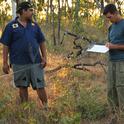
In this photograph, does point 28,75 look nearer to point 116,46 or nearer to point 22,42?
point 22,42

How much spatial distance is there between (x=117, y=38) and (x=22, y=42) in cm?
132

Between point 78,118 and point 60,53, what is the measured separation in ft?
21.1

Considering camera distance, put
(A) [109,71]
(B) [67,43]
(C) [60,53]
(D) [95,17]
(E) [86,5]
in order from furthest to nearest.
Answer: (D) [95,17], (E) [86,5], (B) [67,43], (C) [60,53], (A) [109,71]

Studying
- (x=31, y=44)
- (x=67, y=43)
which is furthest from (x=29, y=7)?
(x=67, y=43)

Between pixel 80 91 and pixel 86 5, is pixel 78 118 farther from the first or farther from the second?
pixel 86 5

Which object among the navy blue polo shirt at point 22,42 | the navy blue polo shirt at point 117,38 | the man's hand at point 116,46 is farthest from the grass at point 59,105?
the man's hand at point 116,46

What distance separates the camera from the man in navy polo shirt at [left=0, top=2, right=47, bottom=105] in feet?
19.4

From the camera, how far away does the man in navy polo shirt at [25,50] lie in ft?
19.4

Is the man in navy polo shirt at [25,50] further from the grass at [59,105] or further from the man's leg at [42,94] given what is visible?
the grass at [59,105]

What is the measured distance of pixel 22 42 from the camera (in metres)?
5.95

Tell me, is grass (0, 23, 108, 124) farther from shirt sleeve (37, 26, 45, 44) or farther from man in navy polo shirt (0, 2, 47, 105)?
shirt sleeve (37, 26, 45, 44)

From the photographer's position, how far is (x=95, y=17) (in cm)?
1862

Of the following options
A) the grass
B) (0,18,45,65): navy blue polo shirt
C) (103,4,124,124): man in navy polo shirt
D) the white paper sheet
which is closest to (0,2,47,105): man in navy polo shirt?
(0,18,45,65): navy blue polo shirt

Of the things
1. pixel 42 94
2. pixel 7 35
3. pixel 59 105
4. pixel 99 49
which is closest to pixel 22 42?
pixel 7 35
